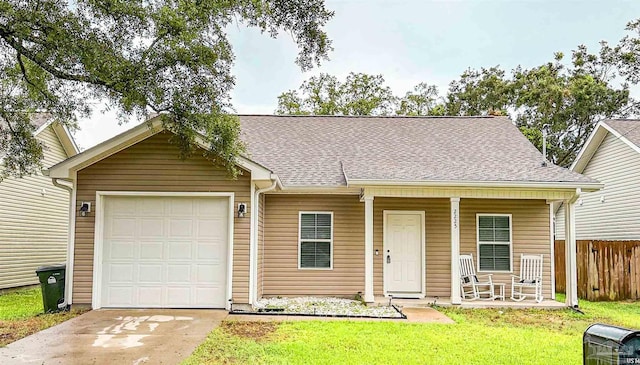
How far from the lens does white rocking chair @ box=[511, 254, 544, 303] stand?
38.8 feet

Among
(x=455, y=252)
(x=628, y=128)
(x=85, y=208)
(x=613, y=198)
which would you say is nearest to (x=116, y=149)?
(x=85, y=208)

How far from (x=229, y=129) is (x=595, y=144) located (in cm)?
1363

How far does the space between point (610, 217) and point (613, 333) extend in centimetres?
1501

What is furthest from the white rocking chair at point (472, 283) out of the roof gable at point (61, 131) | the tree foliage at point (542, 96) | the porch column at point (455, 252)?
the tree foliage at point (542, 96)

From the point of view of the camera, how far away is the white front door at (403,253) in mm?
12180

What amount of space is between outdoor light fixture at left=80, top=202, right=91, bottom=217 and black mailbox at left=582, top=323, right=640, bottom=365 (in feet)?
28.2

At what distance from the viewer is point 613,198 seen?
54.9 feet

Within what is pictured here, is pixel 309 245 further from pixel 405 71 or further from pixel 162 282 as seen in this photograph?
pixel 405 71

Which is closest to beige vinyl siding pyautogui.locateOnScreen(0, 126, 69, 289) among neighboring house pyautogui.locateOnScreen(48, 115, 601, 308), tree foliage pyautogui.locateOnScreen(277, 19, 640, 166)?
neighboring house pyautogui.locateOnScreen(48, 115, 601, 308)

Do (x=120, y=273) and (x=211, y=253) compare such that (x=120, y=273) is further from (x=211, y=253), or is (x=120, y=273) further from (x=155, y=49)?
(x=155, y=49)

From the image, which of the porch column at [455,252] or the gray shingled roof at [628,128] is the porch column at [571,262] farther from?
the gray shingled roof at [628,128]

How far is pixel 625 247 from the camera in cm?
1341

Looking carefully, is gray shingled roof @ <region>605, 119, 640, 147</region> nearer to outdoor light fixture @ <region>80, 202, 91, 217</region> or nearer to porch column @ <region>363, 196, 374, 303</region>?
porch column @ <region>363, 196, 374, 303</region>

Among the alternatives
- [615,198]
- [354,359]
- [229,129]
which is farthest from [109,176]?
[615,198]
